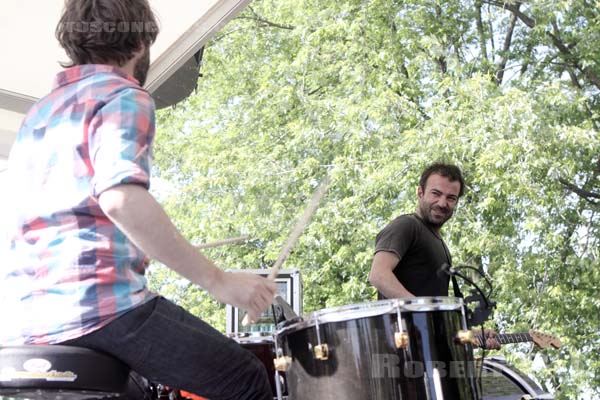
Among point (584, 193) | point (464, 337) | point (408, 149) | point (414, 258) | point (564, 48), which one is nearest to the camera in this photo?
point (464, 337)

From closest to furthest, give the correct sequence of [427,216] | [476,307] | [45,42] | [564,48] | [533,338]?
A: 1. [476,307]
2. [45,42]
3. [427,216]
4. [533,338]
5. [564,48]

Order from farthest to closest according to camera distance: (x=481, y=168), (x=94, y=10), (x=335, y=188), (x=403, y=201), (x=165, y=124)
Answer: (x=165, y=124)
(x=335, y=188)
(x=403, y=201)
(x=481, y=168)
(x=94, y=10)

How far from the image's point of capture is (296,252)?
1047 centimetres

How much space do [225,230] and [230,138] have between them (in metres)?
1.51

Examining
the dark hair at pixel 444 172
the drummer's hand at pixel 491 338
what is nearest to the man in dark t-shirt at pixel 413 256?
the dark hair at pixel 444 172

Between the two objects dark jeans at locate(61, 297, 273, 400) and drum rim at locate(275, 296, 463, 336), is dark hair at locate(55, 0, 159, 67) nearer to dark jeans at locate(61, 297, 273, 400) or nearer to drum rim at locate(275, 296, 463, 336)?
dark jeans at locate(61, 297, 273, 400)

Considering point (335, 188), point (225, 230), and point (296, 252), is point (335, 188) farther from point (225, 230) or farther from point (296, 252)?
point (225, 230)

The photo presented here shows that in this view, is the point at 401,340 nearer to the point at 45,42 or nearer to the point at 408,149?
the point at 45,42

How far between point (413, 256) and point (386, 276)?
31 centimetres

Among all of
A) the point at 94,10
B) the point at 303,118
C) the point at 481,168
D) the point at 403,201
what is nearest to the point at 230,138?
the point at 303,118

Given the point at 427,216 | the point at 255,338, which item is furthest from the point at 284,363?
the point at 427,216

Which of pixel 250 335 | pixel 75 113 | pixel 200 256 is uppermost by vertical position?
pixel 75 113

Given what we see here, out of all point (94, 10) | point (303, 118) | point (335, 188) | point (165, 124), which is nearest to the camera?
point (94, 10)

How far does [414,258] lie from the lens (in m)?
3.71
